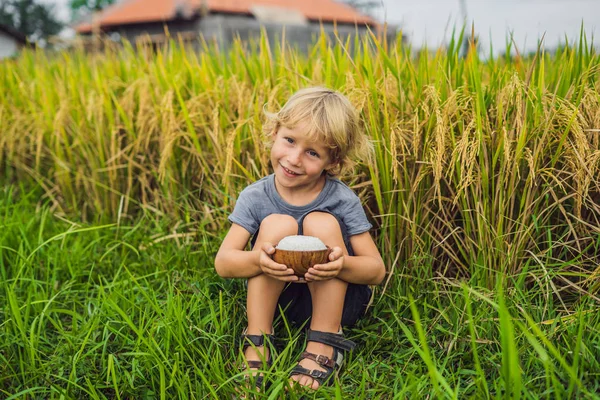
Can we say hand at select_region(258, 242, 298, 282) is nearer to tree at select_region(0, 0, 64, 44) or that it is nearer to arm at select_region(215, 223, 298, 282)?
arm at select_region(215, 223, 298, 282)

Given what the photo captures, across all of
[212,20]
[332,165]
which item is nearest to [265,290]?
[332,165]

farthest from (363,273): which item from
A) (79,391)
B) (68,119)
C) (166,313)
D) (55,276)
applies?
(68,119)

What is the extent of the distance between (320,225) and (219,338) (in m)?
0.50

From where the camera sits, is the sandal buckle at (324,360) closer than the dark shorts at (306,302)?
Yes

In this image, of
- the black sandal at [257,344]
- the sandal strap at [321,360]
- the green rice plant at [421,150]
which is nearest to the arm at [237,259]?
the black sandal at [257,344]

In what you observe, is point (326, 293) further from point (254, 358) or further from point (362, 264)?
point (254, 358)

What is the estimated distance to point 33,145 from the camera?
3.09 meters

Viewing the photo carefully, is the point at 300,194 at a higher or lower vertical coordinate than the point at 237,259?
higher

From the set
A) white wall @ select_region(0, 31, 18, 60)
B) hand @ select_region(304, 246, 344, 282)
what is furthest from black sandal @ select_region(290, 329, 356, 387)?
white wall @ select_region(0, 31, 18, 60)

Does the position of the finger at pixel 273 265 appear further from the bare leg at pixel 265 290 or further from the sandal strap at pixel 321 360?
the sandal strap at pixel 321 360

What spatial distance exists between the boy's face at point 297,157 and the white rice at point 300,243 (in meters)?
0.22

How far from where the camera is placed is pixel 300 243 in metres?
1.58

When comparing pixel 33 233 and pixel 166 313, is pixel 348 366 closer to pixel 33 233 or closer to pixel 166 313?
pixel 166 313

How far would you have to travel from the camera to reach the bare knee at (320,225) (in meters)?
1.68
